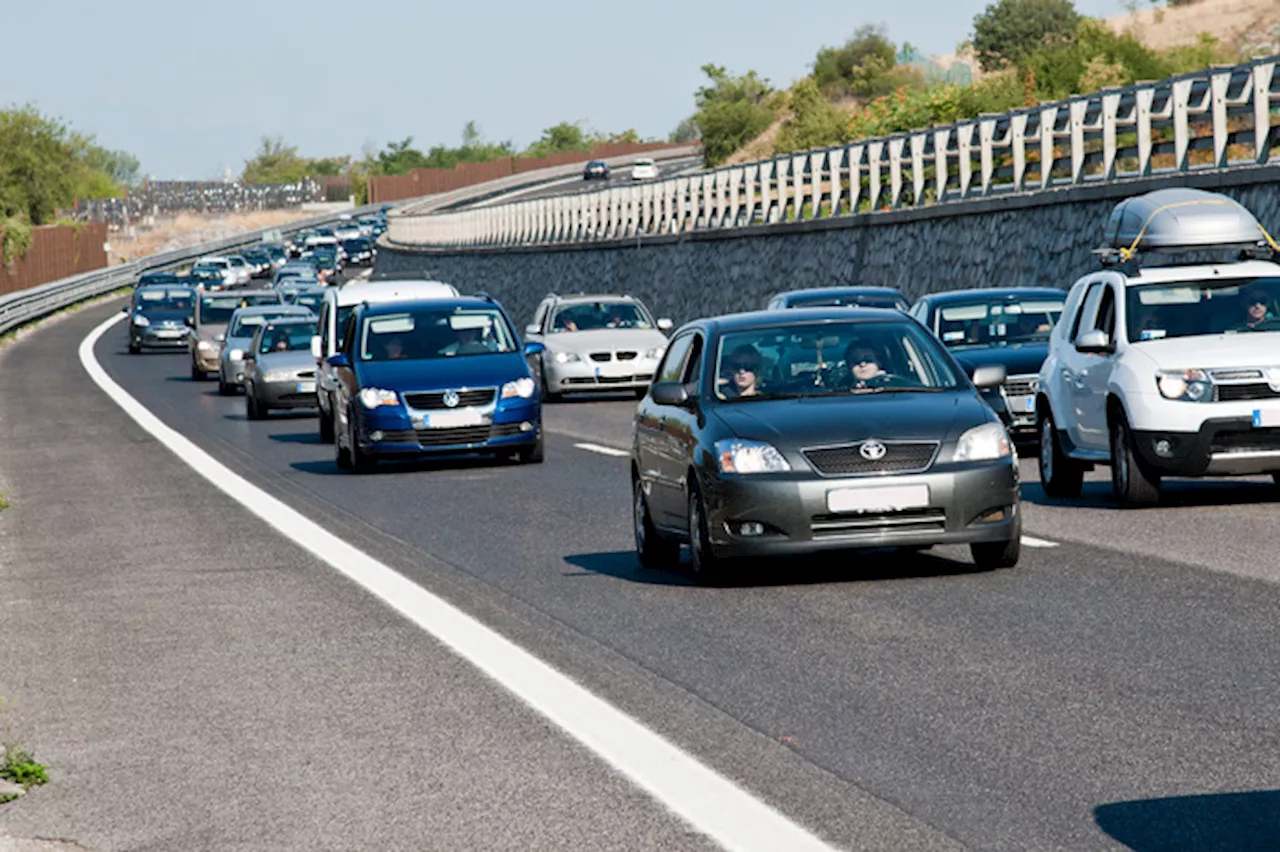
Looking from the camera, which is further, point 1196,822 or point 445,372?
point 445,372

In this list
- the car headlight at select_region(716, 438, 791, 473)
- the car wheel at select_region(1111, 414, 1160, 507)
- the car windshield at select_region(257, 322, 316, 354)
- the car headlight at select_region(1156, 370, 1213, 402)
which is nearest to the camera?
the car headlight at select_region(716, 438, 791, 473)

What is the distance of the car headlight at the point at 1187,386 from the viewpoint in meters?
16.2

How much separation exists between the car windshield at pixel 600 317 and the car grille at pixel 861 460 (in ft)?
78.6

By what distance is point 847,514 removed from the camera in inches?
491

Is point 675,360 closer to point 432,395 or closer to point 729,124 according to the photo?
point 432,395

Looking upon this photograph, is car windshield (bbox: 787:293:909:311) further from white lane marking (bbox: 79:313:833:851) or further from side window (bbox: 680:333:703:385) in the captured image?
side window (bbox: 680:333:703:385)

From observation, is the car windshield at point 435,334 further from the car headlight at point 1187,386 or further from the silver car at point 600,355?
the silver car at point 600,355

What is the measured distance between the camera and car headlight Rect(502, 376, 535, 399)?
2328cm

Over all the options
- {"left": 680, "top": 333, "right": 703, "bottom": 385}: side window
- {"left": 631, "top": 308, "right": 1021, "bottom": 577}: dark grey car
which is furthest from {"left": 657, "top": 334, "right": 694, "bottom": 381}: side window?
{"left": 631, "top": 308, "right": 1021, "bottom": 577}: dark grey car

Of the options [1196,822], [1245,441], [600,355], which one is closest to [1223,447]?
[1245,441]

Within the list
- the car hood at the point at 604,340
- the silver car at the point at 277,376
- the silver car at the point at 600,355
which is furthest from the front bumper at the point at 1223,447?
the silver car at the point at 277,376

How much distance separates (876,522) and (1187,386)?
4.58m

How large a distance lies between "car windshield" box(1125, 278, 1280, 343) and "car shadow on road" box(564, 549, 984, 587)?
138 inches

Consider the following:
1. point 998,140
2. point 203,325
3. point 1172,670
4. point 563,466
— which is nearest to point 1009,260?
point 998,140
